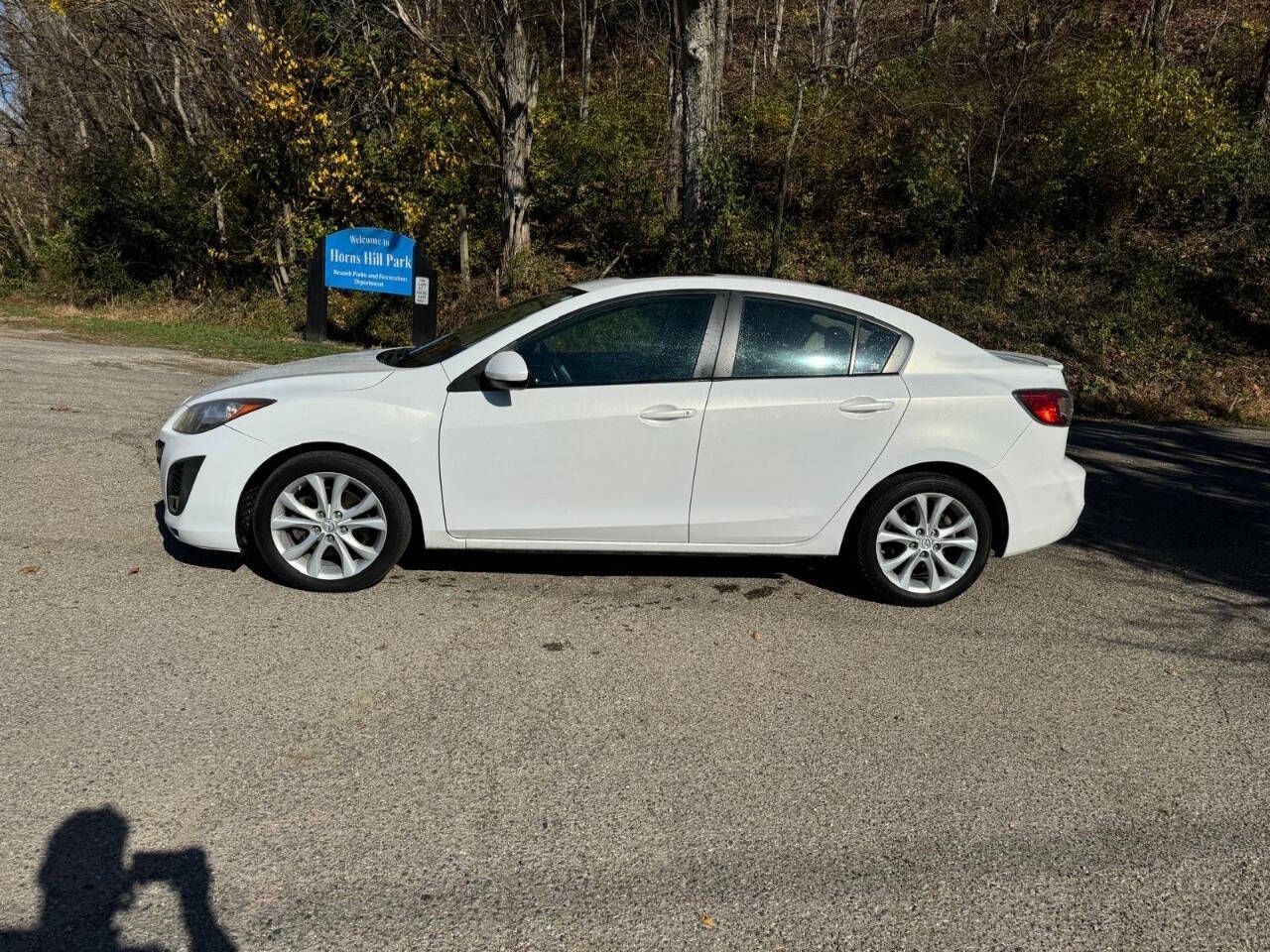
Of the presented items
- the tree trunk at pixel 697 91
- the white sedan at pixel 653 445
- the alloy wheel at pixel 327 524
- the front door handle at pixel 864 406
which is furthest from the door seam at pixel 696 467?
the tree trunk at pixel 697 91

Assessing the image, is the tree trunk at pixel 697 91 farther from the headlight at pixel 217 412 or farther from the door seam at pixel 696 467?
the headlight at pixel 217 412

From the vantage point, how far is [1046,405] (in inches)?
203

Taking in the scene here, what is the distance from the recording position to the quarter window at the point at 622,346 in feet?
16.2

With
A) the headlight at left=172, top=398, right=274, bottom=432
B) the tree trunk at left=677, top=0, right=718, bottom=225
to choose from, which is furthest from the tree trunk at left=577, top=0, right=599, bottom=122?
the headlight at left=172, top=398, right=274, bottom=432

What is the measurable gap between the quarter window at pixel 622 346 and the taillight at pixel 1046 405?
170cm

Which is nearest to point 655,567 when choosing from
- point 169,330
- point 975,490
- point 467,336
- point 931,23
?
point 467,336

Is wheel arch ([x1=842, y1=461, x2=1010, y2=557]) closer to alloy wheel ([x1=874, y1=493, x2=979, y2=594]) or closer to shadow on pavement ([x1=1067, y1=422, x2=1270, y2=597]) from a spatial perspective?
alloy wheel ([x1=874, y1=493, x2=979, y2=594])

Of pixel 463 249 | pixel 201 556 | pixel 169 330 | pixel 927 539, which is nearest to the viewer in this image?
pixel 927 539

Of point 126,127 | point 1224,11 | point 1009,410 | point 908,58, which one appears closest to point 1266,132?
point 908,58

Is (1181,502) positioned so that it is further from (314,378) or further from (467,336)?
(314,378)

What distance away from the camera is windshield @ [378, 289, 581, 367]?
513 centimetres

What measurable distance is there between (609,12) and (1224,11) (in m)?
17.2

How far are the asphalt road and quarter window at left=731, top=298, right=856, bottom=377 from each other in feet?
3.97

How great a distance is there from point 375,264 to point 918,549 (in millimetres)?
12376
